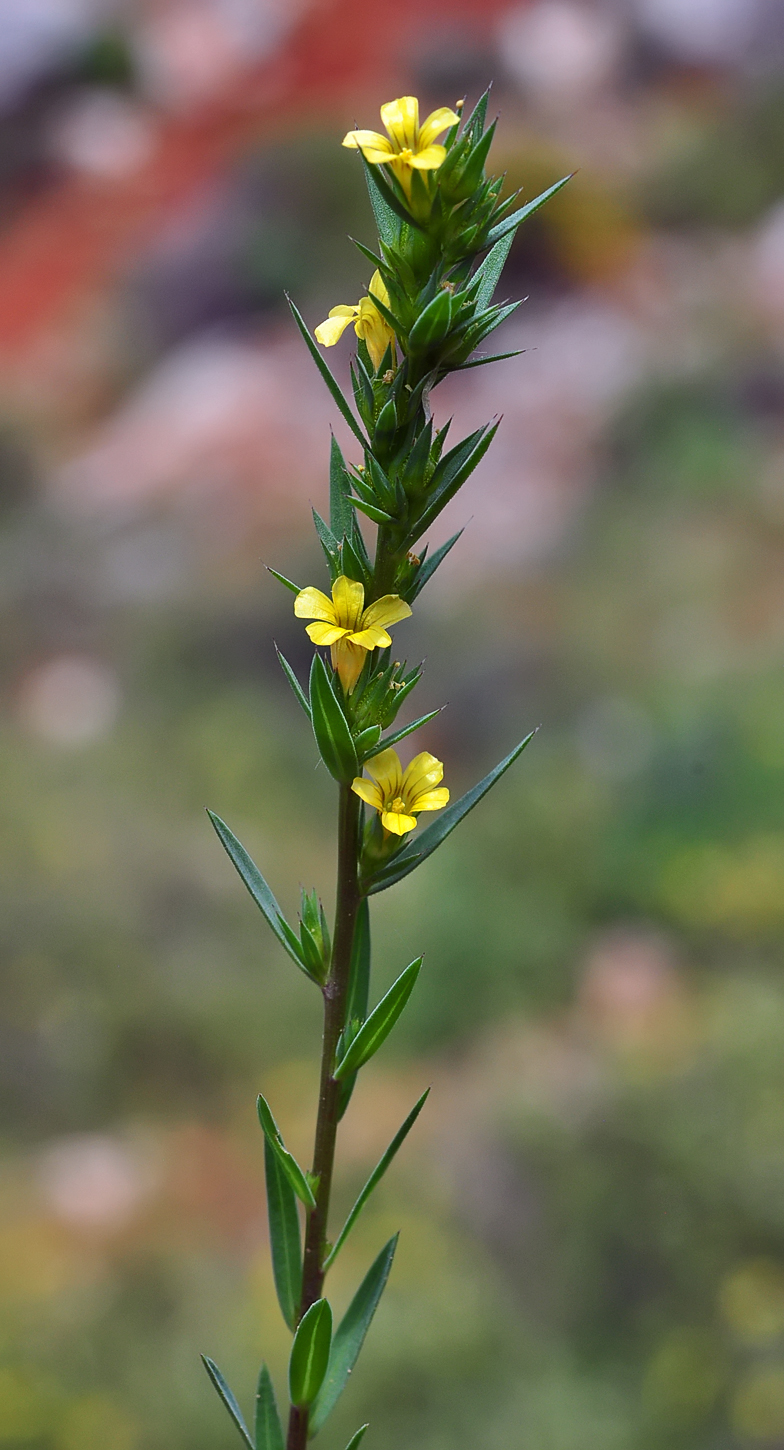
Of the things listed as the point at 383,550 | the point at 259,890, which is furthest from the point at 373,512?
the point at 259,890

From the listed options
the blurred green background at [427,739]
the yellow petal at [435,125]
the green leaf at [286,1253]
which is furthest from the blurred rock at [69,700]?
the yellow petal at [435,125]

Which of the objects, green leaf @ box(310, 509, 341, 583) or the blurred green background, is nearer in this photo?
green leaf @ box(310, 509, 341, 583)

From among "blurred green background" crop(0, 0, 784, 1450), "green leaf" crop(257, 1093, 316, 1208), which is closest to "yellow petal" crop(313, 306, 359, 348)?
"green leaf" crop(257, 1093, 316, 1208)

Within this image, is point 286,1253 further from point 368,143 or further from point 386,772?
point 368,143

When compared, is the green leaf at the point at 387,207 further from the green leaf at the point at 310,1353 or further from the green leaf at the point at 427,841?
the green leaf at the point at 310,1353

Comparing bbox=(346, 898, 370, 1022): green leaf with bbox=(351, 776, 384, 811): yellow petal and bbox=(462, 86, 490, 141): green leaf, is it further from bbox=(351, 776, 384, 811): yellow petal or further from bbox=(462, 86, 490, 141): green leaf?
bbox=(462, 86, 490, 141): green leaf
